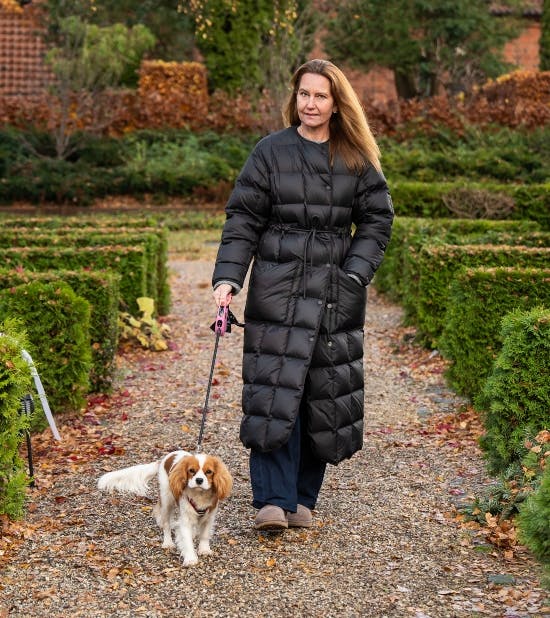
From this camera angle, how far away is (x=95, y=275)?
730cm

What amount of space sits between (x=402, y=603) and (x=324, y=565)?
454 millimetres

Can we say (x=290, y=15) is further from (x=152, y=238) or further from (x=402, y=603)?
(x=402, y=603)

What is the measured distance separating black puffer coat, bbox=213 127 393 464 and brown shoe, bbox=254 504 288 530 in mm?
289

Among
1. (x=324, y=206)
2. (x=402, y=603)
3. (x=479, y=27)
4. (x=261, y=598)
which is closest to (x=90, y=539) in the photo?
(x=261, y=598)

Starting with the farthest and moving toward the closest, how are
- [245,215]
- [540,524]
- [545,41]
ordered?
1. [545,41]
2. [245,215]
3. [540,524]

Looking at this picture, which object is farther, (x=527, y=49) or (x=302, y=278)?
(x=527, y=49)

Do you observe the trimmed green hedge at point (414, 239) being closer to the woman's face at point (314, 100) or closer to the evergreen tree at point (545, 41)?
the woman's face at point (314, 100)

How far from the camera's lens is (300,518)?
185 inches

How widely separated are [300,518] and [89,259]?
4.55 m

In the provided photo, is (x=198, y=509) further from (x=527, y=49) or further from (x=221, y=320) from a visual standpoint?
(x=527, y=49)

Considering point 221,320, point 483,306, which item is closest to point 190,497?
point 221,320

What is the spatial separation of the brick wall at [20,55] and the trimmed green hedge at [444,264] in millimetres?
19448

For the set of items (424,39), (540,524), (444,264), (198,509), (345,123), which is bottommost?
(198,509)

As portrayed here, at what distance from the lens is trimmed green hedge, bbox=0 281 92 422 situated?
6.46 meters
